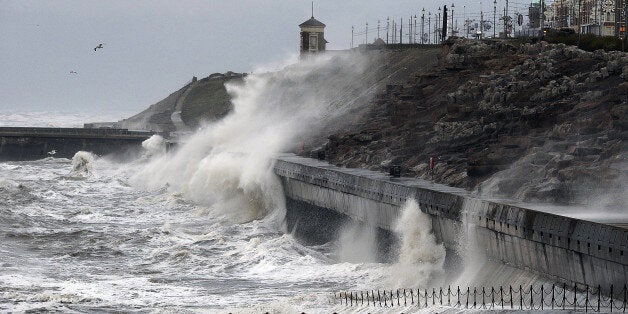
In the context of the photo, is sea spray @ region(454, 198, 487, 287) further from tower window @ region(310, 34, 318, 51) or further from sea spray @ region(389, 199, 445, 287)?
tower window @ region(310, 34, 318, 51)

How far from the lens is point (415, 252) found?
34.1 metres

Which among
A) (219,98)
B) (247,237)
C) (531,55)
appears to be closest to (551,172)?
(247,237)

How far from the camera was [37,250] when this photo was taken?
4406cm

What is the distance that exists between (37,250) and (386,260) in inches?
488

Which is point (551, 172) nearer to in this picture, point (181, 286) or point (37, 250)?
point (181, 286)

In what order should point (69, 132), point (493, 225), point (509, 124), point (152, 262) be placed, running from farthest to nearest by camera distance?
point (69, 132) < point (509, 124) < point (152, 262) < point (493, 225)

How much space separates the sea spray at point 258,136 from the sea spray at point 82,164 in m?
4.32

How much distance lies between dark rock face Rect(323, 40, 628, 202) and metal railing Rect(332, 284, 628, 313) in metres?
4.64

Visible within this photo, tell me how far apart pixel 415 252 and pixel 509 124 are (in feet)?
37.7

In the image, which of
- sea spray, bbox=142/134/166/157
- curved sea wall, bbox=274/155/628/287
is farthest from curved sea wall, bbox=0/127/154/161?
curved sea wall, bbox=274/155/628/287

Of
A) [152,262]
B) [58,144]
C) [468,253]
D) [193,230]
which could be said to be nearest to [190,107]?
A: [58,144]

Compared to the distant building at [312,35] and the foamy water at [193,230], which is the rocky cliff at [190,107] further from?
the foamy water at [193,230]

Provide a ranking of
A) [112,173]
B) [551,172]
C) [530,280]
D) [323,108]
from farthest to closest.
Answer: [112,173] < [323,108] < [551,172] < [530,280]

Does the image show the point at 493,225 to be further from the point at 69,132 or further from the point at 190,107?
the point at 190,107
